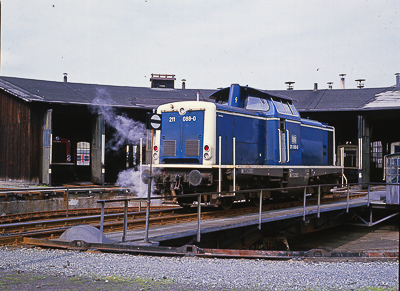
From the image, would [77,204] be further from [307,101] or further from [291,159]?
[307,101]

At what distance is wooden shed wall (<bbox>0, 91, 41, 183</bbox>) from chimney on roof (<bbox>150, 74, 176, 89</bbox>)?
1012 cm

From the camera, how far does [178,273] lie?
517 centimetres

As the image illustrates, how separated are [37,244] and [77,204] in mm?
9171

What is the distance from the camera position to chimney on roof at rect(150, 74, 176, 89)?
1127 inches

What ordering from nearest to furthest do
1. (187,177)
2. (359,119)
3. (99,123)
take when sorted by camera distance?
(187,177) < (99,123) < (359,119)

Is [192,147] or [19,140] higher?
[19,140]

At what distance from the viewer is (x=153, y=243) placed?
23.4 feet

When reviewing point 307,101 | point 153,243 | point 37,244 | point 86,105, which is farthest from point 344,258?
point 307,101

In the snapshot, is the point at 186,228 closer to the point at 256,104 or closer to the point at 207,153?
the point at 207,153

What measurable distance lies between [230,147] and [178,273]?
6382 mm

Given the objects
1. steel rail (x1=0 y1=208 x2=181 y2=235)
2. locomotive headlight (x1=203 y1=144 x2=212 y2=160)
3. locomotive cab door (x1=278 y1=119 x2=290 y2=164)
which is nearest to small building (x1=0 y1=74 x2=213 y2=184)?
steel rail (x1=0 y1=208 x2=181 y2=235)

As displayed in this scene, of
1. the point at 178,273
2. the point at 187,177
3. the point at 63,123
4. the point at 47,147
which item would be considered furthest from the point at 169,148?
the point at 63,123

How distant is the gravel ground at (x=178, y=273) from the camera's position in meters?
4.62

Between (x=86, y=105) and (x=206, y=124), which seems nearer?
(x=206, y=124)
